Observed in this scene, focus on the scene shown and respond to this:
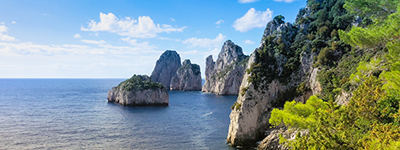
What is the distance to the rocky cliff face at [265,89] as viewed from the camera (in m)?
41.9

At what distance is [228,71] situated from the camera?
499ft

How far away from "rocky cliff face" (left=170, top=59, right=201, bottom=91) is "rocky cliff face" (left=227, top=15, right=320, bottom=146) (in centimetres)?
13779

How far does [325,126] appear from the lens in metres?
18.8

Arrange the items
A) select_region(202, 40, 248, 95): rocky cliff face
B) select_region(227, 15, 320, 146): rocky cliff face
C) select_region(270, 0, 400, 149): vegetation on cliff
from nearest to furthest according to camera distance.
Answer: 1. select_region(270, 0, 400, 149): vegetation on cliff
2. select_region(227, 15, 320, 146): rocky cliff face
3. select_region(202, 40, 248, 95): rocky cliff face

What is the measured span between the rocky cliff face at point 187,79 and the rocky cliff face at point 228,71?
532 inches

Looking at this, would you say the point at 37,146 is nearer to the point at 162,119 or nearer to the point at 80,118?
the point at 80,118

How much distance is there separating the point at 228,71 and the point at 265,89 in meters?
108

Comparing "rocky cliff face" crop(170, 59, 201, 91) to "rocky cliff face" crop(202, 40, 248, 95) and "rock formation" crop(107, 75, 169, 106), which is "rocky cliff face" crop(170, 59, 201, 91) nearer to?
"rocky cliff face" crop(202, 40, 248, 95)

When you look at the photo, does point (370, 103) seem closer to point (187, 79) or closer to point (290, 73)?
point (290, 73)

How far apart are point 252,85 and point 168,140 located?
1928 cm

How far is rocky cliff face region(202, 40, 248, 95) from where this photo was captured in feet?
483

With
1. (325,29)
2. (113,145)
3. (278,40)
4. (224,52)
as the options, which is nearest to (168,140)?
(113,145)

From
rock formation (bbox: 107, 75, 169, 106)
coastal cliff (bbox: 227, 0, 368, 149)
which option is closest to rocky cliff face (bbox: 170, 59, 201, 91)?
rock formation (bbox: 107, 75, 169, 106)

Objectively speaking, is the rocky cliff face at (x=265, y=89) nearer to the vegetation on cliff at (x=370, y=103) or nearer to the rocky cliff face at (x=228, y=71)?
the vegetation on cliff at (x=370, y=103)
